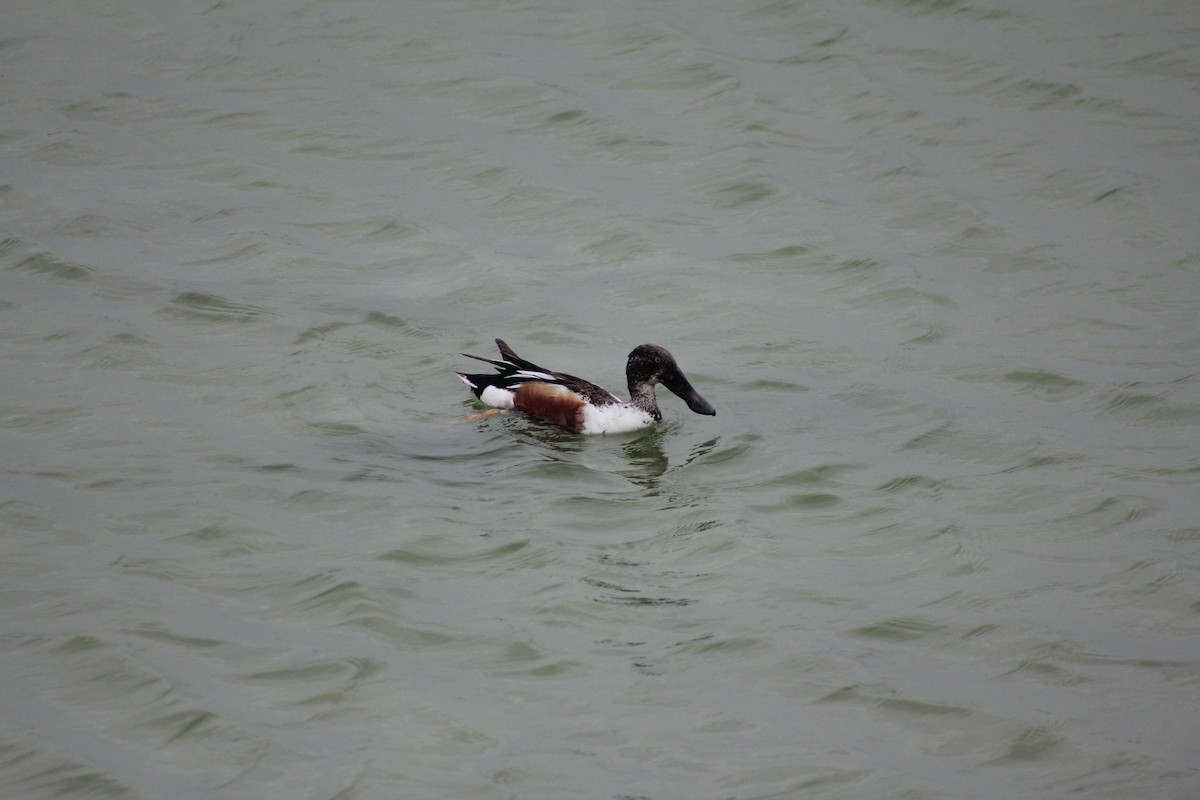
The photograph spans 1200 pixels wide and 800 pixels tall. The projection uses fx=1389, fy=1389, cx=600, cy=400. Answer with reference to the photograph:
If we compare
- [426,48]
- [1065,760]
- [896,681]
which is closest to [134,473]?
[896,681]

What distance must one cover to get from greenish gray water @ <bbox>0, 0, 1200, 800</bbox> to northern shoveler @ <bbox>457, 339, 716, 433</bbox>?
0.63ft

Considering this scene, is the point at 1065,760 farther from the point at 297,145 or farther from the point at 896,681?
the point at 297,145

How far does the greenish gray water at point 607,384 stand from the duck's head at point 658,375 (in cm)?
25

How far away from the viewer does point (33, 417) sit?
9.16 meters

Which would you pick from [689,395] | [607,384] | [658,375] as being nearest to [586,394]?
[658,375]

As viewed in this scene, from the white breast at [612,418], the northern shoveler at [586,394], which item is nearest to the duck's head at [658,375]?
the northern shoveler at [586,394]

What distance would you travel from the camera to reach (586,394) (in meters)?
9.70

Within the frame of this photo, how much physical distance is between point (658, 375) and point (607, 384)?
89cm

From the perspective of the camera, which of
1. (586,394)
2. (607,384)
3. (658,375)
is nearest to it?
(586,394)

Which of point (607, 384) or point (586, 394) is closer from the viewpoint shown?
point (586, 394)

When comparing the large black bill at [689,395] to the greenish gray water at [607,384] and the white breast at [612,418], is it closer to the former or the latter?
the greenish gray water at [607,384]

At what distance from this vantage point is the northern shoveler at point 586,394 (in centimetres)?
970

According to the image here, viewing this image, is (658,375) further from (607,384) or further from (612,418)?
(607,384)

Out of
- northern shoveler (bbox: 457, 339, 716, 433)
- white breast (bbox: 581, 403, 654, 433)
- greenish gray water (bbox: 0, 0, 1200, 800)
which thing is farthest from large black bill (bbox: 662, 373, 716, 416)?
white breast (bbox: 581, 403, 654, 433)
